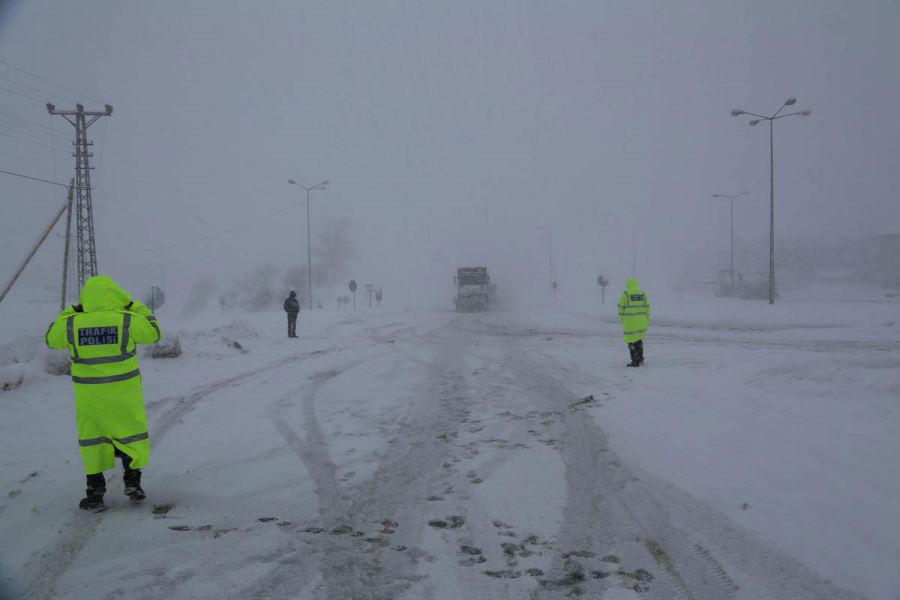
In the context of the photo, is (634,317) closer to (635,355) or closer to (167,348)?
(635,355)

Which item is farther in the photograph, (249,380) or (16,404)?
(249,380)

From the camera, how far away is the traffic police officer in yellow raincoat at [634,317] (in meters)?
11.0

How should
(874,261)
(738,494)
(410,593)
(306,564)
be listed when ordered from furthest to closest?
(874,261) < (738,494) < (306,564) < (410,593)

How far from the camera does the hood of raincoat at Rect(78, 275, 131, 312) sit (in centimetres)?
448

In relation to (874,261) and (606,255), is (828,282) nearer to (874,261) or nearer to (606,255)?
(874,261)

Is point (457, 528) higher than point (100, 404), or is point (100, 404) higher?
point (100, 404)

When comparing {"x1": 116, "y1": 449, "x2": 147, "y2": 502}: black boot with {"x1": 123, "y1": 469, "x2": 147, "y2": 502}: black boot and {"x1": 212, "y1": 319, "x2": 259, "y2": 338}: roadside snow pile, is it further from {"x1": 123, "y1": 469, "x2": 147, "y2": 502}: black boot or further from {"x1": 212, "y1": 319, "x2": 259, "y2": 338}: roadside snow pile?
Result: {"x1": 212, "y1": 319, "x2": 259, "y2": 338}: roadside snow pile

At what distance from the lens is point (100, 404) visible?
438 cm

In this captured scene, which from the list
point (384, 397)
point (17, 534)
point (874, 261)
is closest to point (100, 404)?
point (17, 534)

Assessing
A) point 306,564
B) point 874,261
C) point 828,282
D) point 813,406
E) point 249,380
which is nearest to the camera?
point 306,564

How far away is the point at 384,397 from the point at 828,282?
8433 centimetres

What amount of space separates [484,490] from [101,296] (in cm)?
359

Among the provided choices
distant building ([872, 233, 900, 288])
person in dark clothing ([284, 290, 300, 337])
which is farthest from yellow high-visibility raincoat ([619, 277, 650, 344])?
distant building ([872, 233, 900, 288])

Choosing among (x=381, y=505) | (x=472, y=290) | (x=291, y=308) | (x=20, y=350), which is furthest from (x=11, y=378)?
(x=472, y=290)
